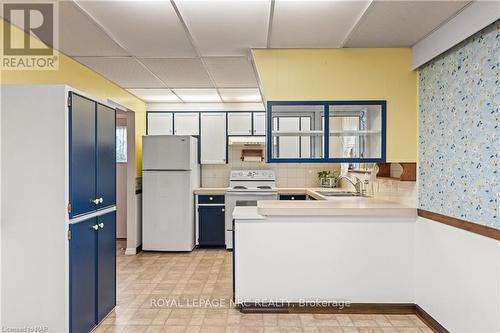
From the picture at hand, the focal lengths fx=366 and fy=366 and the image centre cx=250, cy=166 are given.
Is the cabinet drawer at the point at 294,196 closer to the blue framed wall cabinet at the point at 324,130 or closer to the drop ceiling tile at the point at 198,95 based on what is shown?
the drop ceiling tile at the point at 198,95

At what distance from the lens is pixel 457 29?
2549mm

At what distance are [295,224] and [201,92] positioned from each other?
2.80 metres

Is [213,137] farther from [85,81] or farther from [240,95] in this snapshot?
[85,81]

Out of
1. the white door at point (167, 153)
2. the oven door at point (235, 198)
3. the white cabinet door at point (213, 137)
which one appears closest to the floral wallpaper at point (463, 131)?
the oven door at point (235, 198)

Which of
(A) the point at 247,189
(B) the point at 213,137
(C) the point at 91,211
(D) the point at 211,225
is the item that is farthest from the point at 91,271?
(B) the point at 213,137

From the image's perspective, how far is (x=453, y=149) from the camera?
2682mm

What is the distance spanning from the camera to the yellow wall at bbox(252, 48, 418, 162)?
132 inches

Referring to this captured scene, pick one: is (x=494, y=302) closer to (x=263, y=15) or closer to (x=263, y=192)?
(x=263, y=15)

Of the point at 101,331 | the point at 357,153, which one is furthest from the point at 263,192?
the point at 101,331

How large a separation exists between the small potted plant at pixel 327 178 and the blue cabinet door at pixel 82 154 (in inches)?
155

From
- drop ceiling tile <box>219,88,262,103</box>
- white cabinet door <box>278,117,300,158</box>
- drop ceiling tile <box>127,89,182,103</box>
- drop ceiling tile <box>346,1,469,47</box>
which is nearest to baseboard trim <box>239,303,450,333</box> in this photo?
white cabinet door <box>278,117,300,158</box>

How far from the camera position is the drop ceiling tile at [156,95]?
17.1ft

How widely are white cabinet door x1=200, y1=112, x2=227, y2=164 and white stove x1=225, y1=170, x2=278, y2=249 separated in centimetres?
39

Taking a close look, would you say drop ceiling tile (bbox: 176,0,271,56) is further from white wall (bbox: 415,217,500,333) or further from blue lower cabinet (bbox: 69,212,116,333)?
→ white wall (bbox: 415,217,500,333)
